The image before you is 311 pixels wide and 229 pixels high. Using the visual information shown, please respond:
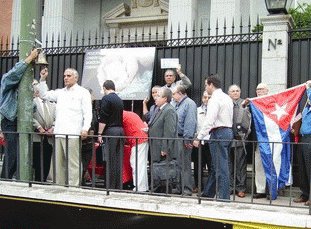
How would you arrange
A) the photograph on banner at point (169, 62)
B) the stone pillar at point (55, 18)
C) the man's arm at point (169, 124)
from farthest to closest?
the stone pillar at point (55, 18), the photograph on banner at point (169, 62), the man's arm at point (169, 124)

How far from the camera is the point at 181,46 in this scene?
1001cm

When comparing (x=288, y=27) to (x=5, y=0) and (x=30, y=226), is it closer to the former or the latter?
(x=30, y=226)

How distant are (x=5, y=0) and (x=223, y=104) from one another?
57.8 ft

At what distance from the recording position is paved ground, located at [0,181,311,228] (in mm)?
4691

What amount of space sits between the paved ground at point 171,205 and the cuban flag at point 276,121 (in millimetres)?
1841

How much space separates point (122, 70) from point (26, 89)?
3948 millimetres

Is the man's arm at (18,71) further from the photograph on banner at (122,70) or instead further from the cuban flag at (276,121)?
the cuban flag at (276,121)

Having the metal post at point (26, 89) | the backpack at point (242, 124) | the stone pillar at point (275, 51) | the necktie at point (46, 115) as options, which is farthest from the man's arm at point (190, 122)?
the metal post at point (26, 89)

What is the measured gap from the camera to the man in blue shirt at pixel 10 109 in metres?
6.43

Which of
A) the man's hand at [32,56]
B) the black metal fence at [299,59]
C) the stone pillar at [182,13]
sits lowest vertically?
the man's hand at [32,56]

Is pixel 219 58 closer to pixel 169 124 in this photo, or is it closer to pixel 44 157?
pixel 169 124

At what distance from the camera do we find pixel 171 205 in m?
5.07

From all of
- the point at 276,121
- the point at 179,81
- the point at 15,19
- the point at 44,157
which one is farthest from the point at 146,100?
the point at 15,19

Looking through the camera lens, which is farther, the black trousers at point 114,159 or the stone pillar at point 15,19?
the stone pillar at point 15,19
